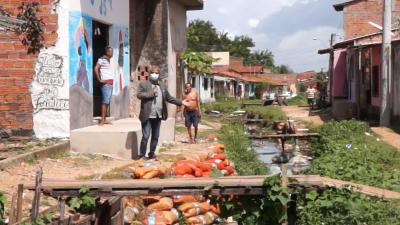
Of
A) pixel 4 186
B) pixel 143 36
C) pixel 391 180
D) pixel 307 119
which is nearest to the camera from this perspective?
pixel 4 186

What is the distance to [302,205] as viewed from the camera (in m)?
6.72

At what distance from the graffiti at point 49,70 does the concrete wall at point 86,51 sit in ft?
0.70

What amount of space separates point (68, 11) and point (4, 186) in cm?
456

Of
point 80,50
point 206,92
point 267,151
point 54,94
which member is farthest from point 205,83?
point 54,94

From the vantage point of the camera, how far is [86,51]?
40.8ft

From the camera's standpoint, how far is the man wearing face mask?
10.8 meters

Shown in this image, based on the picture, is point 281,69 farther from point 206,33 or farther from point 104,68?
point 104,68

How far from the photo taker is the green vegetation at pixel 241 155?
46.8 ft

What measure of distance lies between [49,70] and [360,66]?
63.4 ft

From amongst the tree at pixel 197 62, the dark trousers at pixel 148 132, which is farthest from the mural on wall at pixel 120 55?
the tree at pixel 197 62

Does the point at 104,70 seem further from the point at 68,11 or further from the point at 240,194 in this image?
the point at 240,194

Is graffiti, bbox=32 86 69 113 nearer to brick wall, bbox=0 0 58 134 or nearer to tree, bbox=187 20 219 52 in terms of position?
brick wall, bbox=0 0 58 134

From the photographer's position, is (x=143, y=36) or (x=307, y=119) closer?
(x=143, y=36)

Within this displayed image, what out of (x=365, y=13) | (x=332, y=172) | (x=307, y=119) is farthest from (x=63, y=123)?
(x=365, y=13)
